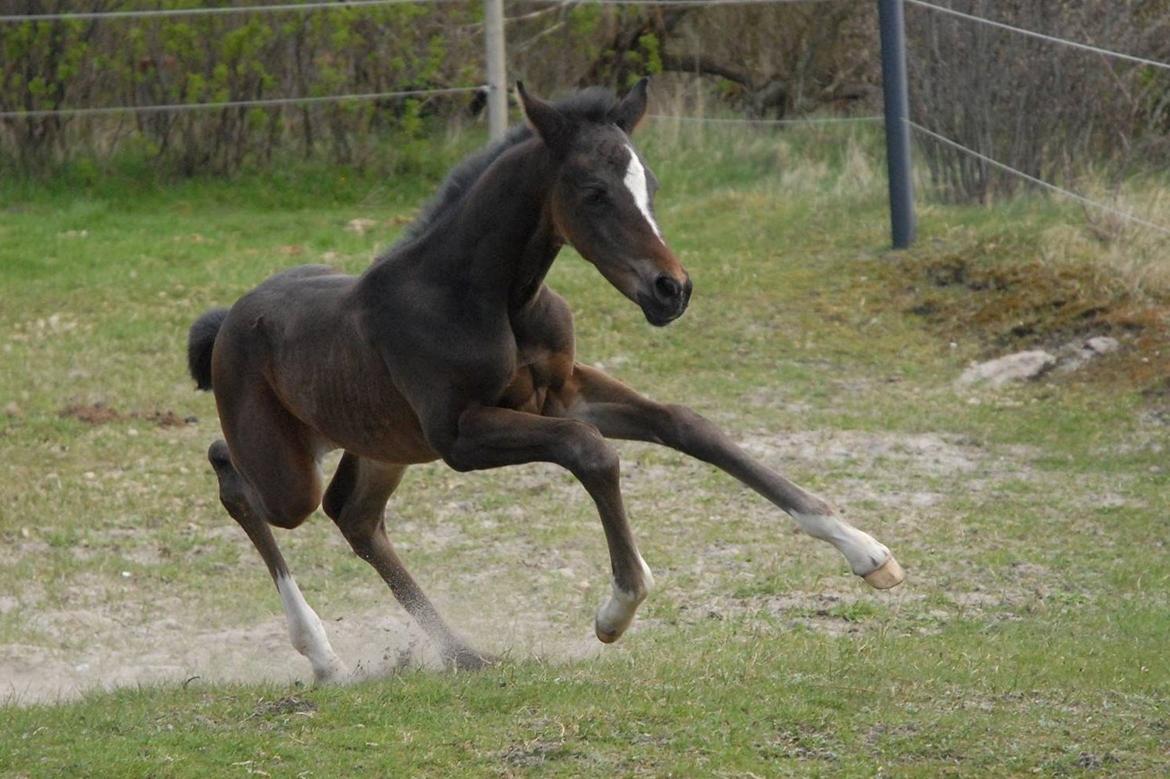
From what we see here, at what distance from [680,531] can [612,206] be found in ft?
11.6

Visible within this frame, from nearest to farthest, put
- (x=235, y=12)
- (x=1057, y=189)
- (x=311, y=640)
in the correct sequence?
(x=311, y=640), (x=1057, y=189), (x=235, y=12)

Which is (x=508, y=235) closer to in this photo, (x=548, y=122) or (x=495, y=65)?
(x=548, y=122)

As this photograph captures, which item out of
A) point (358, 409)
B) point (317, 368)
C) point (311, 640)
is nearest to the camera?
point (358, 409)

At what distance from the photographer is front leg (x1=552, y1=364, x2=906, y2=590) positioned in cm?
518

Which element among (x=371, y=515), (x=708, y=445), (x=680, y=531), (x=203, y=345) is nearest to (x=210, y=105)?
(x=680, y=531)

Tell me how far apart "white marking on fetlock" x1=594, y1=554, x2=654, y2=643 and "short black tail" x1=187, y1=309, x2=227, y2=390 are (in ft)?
7.45

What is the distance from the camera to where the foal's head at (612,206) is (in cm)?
491

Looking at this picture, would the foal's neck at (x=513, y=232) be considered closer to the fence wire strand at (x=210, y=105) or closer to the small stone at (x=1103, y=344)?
the small stone at (x=1103, y=344)

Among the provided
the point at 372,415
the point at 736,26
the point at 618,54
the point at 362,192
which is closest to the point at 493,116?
the point at 362,192

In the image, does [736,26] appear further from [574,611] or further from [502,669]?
[502,669]

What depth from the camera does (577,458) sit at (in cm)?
516

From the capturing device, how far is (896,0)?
12.2 metres

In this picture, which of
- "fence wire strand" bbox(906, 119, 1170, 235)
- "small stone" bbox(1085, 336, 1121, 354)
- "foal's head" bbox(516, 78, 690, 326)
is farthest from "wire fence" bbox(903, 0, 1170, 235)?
"foal's head" bbox(516, 78, 690, 326)

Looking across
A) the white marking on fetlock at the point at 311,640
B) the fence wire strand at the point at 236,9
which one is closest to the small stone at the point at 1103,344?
the fence wire strand at the point at 236,9
